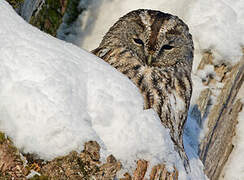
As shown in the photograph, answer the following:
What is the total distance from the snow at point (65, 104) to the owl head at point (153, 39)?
97cm

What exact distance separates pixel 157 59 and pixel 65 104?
Answer: 62.5 inches

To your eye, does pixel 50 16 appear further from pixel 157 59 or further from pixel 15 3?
pixel 157 59

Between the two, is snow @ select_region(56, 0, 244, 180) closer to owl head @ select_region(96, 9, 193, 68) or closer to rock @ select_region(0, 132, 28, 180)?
owl head @ select_region(96, 9, 193, 68)

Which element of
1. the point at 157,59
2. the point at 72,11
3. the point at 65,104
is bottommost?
the point at 72,11

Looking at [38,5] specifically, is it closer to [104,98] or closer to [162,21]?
[162,21]

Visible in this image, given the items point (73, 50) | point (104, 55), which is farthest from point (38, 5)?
point (73, 50)

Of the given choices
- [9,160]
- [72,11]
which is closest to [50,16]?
[72,11]

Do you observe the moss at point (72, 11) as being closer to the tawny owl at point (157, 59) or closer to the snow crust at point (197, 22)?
the snow crust at point (197, 22)

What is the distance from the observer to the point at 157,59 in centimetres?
386

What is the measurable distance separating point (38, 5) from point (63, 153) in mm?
2799

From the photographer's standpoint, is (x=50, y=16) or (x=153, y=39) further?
(x=50, y=16)

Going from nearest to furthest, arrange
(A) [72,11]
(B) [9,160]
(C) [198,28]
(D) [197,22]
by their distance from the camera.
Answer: (B) [9,160] → (C) [198,28] → (D) [197,22] → (A) [72,11]

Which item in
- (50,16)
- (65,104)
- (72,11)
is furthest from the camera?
(72,11)

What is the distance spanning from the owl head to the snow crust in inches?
57.1
